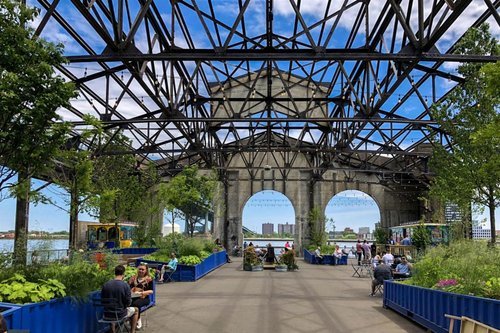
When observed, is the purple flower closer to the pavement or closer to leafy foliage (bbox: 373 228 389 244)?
the pavement

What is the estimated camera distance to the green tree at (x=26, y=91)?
591cm

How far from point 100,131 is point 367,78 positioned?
8139mm

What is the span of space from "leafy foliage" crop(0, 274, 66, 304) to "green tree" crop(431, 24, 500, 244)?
10.3 metres

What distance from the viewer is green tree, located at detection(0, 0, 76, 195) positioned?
5.91 meters

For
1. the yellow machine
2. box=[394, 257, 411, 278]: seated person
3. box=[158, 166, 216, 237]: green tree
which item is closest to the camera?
box=[394, 257, 411, 278]: seated person

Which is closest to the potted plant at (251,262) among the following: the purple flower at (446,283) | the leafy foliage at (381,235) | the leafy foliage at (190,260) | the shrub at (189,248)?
the shrub at (189,248)

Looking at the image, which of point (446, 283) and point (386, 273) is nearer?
point (446, 283)

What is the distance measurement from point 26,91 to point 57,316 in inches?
113

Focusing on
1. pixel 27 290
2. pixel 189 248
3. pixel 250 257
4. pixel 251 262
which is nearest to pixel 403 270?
pixel 189 248

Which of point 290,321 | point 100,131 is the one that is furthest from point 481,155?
point 100,131

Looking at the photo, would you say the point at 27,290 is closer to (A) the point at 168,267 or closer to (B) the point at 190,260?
(A) the point at 168,267

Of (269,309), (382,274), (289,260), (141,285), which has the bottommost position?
(269,309)

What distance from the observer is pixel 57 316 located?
6051 millimetres

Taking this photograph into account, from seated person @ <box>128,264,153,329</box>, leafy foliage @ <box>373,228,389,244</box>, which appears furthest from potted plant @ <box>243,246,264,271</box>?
leafy foliage @ <box>373,228,389,244</box>
